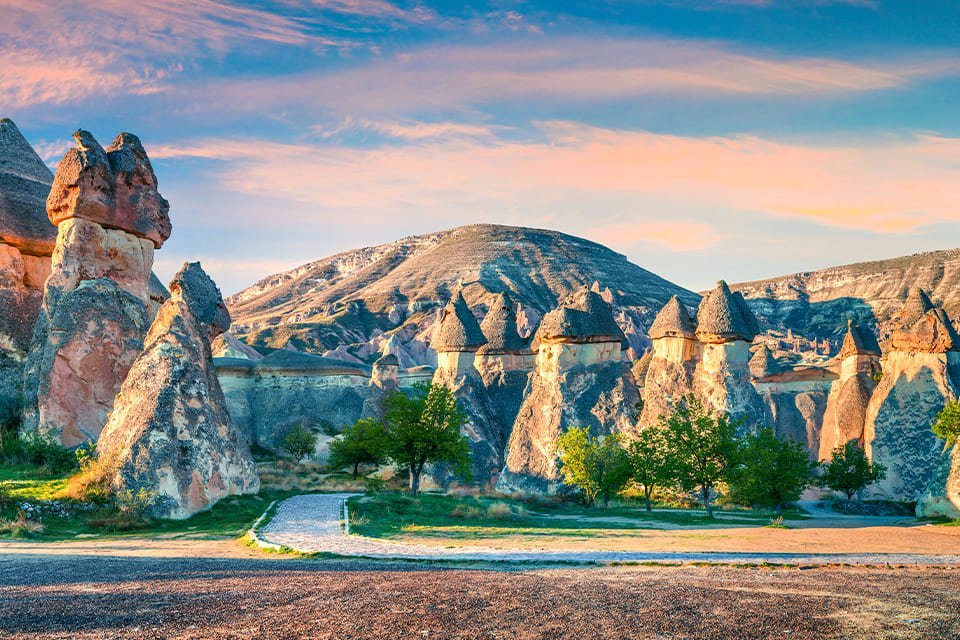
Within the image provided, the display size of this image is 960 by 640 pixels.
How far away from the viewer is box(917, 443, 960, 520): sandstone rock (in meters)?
22.2

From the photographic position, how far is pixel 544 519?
20828 millimetres

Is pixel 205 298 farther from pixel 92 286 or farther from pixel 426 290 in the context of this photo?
pixel 426 290

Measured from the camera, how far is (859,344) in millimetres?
34219

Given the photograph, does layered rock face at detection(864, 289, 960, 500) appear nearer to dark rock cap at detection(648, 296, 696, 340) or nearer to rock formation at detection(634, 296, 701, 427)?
rock formation at detection(634, 296, 701, 427)

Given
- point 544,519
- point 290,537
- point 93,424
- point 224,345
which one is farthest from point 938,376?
point 224,345

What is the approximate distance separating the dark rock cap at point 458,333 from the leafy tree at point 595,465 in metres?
10.1

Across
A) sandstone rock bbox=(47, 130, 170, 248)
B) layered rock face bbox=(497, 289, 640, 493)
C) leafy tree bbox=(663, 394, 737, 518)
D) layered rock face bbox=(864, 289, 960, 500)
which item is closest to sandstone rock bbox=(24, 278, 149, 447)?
sandstone rock bbox=(47, 130, 170, 248)

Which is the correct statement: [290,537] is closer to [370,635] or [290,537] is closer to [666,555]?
[666,555]

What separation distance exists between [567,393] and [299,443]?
54.2ft

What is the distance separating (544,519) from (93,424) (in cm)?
1219

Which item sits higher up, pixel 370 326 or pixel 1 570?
pixel 370 326

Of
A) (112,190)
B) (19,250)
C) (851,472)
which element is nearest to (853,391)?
(851,472)

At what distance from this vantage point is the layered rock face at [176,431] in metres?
16.6

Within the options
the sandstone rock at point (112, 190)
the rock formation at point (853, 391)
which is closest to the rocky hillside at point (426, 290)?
the rock formation at point (853, 391)
